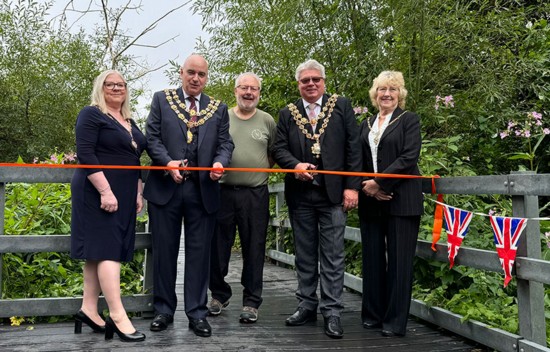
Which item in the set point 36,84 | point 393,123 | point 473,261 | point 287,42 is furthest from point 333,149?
point 36,84

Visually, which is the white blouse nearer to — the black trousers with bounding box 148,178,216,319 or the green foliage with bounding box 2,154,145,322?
the black trousers with bounding box 148,178,216,319

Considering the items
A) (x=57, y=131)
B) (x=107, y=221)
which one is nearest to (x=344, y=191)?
(x=107, y=221)

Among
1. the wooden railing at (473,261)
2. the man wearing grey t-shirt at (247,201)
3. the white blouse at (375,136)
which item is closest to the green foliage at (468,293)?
the wooden railing at (473,261)

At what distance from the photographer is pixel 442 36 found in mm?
5570

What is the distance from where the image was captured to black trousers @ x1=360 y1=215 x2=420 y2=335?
3.68 meters

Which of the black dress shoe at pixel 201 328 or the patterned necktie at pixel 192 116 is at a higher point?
the patterned necktie at pixel 192 116

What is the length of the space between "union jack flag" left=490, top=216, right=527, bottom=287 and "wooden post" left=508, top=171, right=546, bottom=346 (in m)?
0.04

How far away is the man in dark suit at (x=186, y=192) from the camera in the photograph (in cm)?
373

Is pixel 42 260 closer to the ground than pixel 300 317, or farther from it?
farther from it

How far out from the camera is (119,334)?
345 cm

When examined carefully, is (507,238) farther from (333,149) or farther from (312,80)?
(312,80)

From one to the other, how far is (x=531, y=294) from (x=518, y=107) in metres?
4.02

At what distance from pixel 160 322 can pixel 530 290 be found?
81.1 inches

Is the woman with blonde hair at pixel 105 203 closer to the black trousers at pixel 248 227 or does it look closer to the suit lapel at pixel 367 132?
the black trousers at pixel 248 227
